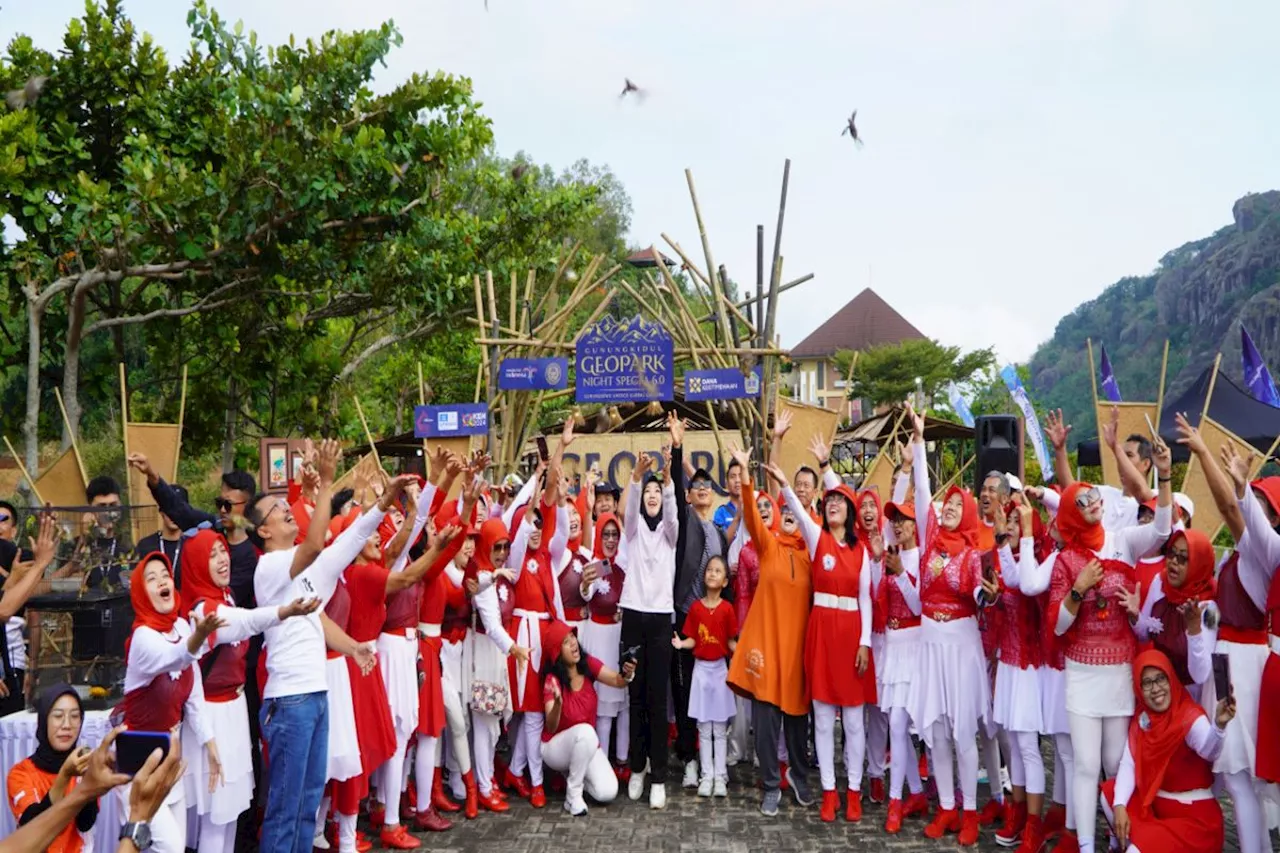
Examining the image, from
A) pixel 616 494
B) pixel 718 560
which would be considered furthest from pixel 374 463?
pixel 718 560

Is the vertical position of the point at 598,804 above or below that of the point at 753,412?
below

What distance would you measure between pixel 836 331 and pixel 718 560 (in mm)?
53782

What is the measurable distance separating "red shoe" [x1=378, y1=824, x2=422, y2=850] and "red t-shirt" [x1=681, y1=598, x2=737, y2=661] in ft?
6.59

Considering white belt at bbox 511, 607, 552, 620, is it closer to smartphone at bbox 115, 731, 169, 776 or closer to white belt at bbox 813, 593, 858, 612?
white belt at bbox 813, 593, 858, 612

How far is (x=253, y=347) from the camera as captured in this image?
A: 12227 millimetres

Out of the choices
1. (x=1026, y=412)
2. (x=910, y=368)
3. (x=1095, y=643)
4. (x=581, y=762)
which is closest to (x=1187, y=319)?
(x=910, y=368)

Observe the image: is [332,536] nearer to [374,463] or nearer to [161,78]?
[374,463]

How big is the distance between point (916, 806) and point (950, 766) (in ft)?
1.25

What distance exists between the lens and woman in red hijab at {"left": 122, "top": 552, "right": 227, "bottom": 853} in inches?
157

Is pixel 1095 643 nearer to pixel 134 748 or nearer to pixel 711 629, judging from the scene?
pixel 711 629

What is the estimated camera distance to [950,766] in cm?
589

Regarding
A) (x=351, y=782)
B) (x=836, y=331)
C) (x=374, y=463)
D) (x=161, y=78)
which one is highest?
(x=836, y=331)

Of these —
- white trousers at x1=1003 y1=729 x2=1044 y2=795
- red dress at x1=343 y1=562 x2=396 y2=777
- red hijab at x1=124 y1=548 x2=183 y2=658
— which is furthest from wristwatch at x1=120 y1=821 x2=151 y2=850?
white trousers at x1=1003 y1=729 x2=1044 y2=795

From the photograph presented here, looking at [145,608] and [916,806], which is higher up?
[145,608]
